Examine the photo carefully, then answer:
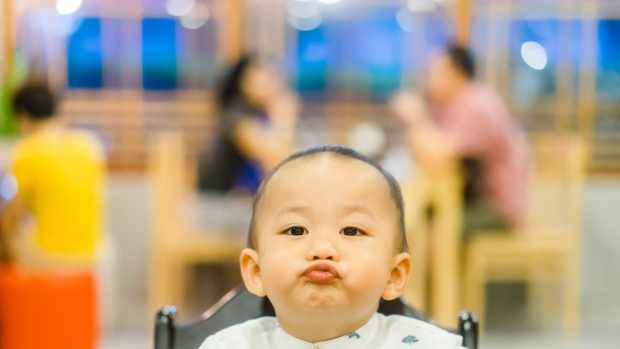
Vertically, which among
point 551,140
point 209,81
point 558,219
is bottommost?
point 558,219

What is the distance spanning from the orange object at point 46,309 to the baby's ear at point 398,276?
8.02ft

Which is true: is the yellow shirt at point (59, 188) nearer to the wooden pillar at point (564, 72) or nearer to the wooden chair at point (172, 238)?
the wooden chair at point (172, 238)

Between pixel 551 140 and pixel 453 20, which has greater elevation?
pixel 453 20

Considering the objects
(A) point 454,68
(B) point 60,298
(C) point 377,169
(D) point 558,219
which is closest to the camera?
(C) point 377,169

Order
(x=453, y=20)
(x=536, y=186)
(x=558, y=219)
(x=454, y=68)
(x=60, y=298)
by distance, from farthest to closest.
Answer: (x=453, y=20), (x=536, y=186), (x=558, y=219), (x=454, y=68), (x=60, y=298)

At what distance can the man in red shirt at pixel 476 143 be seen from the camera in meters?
4.32

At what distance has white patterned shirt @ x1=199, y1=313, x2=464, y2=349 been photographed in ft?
4.24

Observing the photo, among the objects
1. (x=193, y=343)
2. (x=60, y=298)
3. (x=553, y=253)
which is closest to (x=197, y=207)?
(x=60, y=298)

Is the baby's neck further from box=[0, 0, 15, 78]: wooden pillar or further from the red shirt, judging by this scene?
box=[0, 0, 15, 78]: wooden pillar

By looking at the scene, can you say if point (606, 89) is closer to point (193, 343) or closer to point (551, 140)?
point (551, 140)

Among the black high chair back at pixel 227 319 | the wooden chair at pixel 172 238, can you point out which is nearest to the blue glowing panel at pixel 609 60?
the wooden chair at pixel 172 238

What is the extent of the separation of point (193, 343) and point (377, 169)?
40 centimetres

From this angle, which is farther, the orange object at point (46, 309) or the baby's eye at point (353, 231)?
the orange object at point (46, 309)

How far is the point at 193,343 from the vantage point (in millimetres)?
1505
